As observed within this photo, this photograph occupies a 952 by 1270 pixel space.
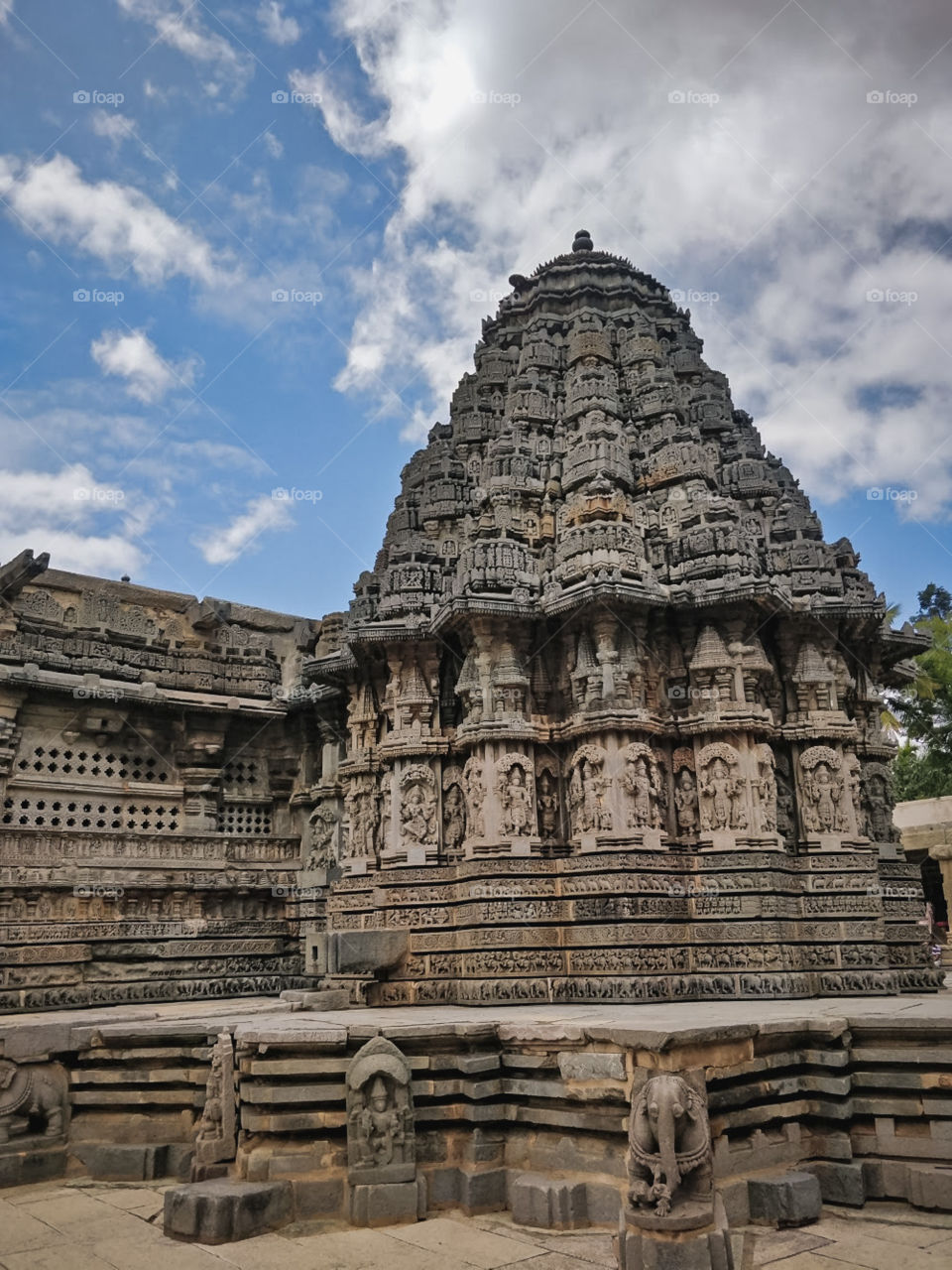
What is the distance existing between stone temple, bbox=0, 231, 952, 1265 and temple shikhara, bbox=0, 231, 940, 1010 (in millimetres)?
48

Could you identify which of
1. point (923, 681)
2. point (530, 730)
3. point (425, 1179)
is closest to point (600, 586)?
point (530, 730)

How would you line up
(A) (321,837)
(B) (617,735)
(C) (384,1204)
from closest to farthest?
(C) (384,1204) → (B) (617,735) → (A) (321,837)

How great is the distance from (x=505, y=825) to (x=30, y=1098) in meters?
5.44

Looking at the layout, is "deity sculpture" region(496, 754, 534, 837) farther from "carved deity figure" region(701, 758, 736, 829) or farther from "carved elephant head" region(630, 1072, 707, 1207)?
"carved elephant head" region(630, 1072, 707, 1207)

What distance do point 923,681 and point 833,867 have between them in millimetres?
18383

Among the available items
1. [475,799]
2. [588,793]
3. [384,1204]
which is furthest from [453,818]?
[384,1204]

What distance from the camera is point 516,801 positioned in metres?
11.3

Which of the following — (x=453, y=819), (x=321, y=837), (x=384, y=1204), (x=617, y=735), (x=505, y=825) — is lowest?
(x=384, y=1204)

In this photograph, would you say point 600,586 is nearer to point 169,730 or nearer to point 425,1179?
point 425,1179

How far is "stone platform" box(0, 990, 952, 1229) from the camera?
630 centimetres

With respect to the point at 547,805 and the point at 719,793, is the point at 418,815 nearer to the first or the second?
the point at 547,805

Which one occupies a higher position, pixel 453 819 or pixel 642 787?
pixel 642 787

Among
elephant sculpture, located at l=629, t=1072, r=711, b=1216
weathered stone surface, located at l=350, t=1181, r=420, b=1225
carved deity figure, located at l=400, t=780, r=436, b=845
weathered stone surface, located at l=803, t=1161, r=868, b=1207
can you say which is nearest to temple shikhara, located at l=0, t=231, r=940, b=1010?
carved deity figure, located at l=400, t=780, r=436, b=845

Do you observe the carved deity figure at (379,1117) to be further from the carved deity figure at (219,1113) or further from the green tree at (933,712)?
the green tree at (933,712)
